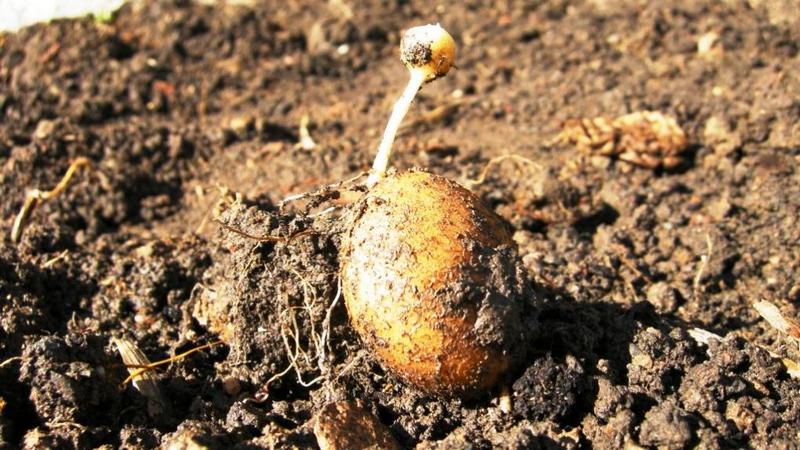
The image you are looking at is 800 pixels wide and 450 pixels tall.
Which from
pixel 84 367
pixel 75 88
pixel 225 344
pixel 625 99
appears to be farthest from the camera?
pixel 75 88

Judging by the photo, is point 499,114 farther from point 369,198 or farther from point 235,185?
point 369,198

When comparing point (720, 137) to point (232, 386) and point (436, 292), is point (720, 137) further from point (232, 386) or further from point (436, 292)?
point (232, 386)

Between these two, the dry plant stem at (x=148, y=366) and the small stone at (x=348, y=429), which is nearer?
the small stone at (x=348, y=429)

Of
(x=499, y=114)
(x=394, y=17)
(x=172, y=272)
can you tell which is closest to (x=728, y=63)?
(x=499, y=114)

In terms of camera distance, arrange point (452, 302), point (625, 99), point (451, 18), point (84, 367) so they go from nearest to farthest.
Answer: point (452, 302) < point (84, 367) < point (625, 99) < point (451, 18)

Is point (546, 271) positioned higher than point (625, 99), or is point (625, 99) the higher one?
point (625, 99)

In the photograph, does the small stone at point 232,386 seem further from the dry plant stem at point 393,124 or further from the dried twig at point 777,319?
the dried twig at point 777,319

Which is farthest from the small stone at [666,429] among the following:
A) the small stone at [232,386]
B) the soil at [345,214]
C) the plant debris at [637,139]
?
the plant debris at [637,139]
